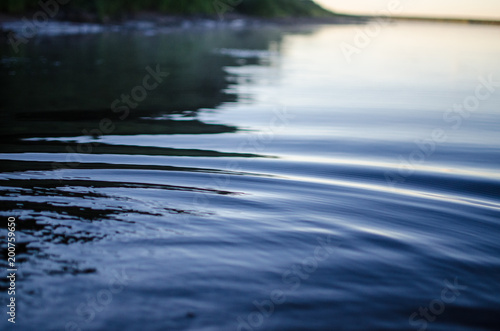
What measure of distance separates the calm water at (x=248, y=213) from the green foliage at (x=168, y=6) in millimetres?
23985

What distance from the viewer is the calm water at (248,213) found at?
102 inches

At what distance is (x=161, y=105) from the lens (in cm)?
817

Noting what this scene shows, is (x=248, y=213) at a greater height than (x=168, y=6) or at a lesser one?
lesser

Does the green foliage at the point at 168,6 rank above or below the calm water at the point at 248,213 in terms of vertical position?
above

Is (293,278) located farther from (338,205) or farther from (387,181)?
(387,181)

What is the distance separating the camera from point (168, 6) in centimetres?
4972

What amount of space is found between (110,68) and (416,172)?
28.1ft

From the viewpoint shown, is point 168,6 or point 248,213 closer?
point 248,213

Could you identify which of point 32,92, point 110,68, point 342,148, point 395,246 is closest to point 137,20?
point 110,68

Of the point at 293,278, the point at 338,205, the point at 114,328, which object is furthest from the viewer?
the point at 338,205

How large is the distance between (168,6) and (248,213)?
159 feet

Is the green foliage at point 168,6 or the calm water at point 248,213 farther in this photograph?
the green foliage at point 168,6

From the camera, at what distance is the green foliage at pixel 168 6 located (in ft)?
98.8

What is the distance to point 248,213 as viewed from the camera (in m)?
3.78
